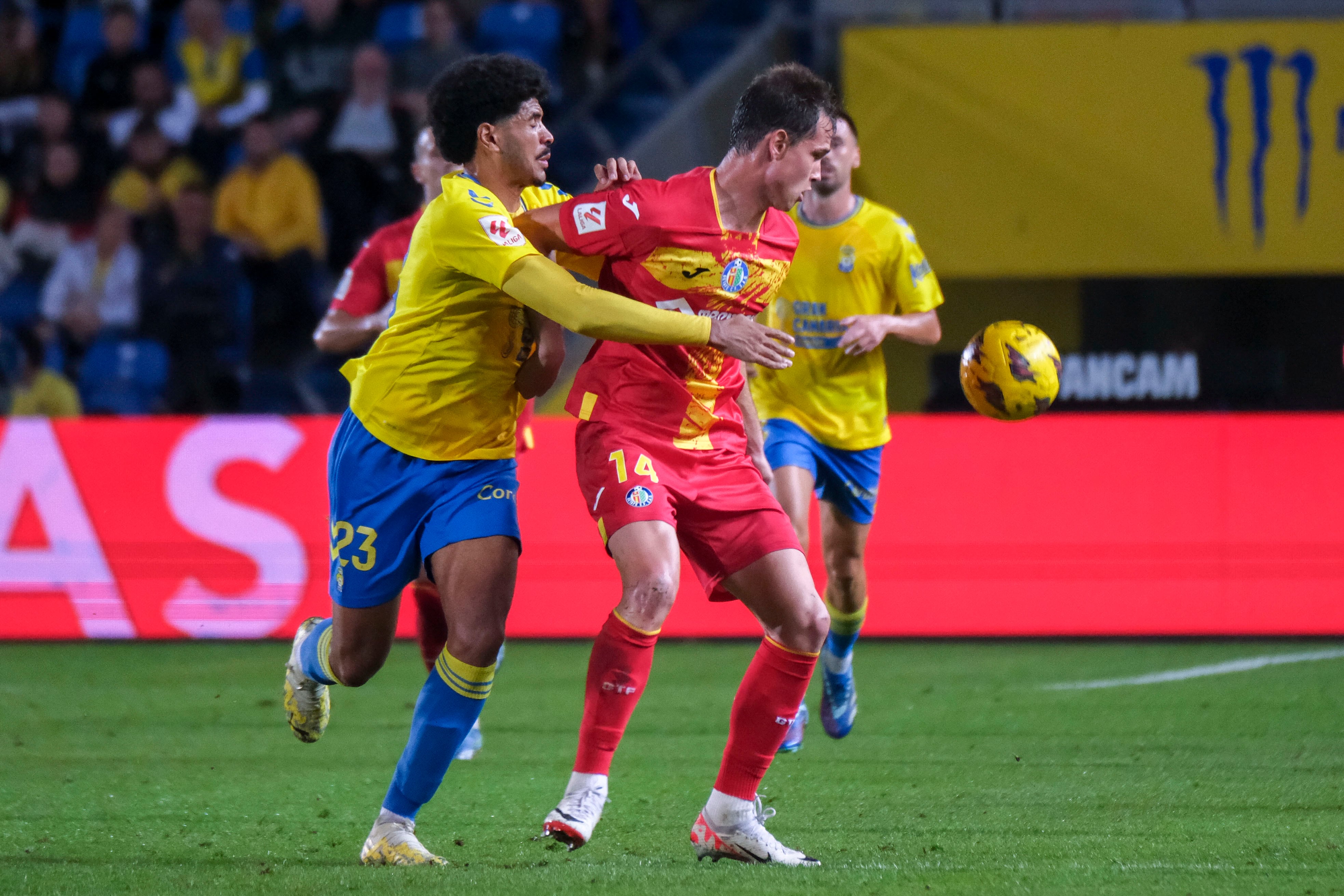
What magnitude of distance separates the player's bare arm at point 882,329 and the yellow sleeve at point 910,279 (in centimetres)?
4

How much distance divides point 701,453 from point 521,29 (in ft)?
28.6

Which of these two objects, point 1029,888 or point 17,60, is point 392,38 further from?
point 1029,888

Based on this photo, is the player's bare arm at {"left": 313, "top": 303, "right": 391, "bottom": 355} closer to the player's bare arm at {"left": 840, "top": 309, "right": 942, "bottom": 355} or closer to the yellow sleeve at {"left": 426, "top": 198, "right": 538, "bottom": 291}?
the player's bare arm at {"left": 840, "top": 309, "right": 942, "bottom": 355}

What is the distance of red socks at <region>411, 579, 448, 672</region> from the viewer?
6.14 m

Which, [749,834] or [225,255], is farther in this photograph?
[225,255]

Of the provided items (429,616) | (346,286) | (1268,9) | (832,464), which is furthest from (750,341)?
(1268,9)

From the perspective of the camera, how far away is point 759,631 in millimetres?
9398

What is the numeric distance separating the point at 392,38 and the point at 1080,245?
6.09 metres

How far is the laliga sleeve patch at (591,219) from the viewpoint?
179 inches

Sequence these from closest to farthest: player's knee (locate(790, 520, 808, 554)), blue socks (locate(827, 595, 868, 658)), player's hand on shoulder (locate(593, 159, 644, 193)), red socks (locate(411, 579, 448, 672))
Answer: player's hand on shoulder (locate(593, 159, 644, 193)), red socks (locate(411, 579, 448, 672)), player's knee (locate(790, 520, 808, 554)), blue socks (locate(827, 595, 868, 658))

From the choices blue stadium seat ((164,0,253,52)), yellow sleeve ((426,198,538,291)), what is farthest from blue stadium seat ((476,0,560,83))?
yellow sleeve ((426,198,538,291))

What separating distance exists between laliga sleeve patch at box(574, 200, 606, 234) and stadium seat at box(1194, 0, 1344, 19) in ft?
22.4

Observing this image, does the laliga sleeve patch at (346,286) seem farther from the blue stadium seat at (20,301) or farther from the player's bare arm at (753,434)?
the blue stadium seat at (20,301)

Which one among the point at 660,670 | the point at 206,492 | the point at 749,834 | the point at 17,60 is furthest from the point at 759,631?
Answer: the point at 17,60
